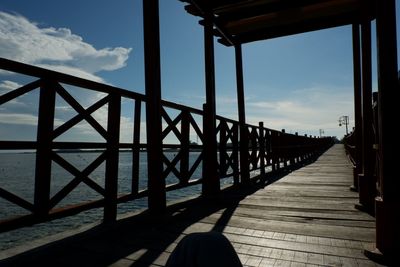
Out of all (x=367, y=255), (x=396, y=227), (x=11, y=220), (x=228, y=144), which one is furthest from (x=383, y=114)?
(x=228, y=144)

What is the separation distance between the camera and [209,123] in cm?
524

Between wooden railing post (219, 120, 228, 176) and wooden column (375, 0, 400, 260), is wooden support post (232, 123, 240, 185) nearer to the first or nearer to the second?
wooden railing post (219, 120, 228, 176)

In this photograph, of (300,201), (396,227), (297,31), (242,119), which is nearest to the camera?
(396,227)

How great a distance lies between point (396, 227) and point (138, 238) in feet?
7.40

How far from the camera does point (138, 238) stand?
9.40ft

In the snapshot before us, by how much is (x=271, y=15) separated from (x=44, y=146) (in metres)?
4.99

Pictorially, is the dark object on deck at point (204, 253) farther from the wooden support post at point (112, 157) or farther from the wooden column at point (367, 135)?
the wooden column at point (367, 135)

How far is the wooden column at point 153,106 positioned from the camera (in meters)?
3.65

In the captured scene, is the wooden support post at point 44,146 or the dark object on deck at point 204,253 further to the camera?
the wooden support post at point 44,146

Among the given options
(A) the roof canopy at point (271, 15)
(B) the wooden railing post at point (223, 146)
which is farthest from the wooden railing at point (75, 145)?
(A) the roof canopy at point (271, 15)

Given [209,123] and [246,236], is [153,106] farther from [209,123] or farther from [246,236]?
[246,236]

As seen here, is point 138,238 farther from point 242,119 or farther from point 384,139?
point 242,119

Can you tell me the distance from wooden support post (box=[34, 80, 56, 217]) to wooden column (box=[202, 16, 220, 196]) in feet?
9.71

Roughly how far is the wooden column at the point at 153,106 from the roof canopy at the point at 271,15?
1468mm
